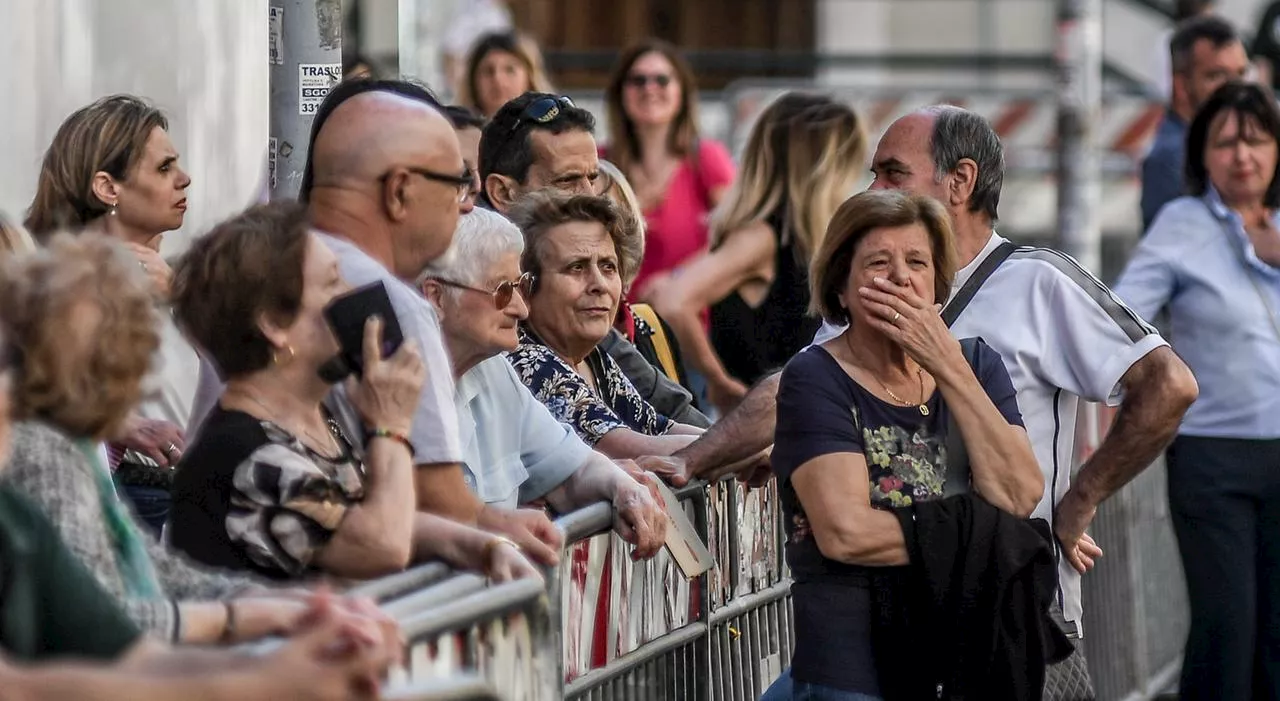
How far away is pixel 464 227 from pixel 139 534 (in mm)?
1743

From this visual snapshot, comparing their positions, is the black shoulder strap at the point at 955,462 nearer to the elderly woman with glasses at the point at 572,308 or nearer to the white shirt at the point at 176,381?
the elderly woman with glasses at the point at 572,308

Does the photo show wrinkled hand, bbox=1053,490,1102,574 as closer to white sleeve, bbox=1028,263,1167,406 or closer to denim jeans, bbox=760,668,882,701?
white sleeve, bbox=1028,263,1167,406

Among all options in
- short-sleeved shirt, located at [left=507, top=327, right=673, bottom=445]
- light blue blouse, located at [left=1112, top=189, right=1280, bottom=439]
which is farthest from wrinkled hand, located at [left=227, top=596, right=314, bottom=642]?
light blue blouse, located at [left=1112, top=189, right=1280, bottom=439]

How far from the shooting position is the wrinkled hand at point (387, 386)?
4.05 metres

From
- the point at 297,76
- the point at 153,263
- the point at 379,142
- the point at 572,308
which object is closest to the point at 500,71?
the point at 153,263

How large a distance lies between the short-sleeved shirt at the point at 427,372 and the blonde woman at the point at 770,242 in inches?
128

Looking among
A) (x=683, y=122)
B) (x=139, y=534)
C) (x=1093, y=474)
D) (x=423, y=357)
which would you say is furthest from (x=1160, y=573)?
(x=139, y=534)

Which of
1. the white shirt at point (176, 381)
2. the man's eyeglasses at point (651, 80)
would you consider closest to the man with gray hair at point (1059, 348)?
→ the white shirt at point (176, 381)

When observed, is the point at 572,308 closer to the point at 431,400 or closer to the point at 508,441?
the point at 508,441

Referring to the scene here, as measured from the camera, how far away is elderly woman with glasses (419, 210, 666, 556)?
4938 millimetres

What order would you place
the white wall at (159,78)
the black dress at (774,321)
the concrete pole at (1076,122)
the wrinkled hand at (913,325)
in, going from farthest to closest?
the concrete pole at (1076,122) < the white wall at (159,78) < the black dress at (774,321) < the wrinkled hand at (913,325)

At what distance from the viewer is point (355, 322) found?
161 inches

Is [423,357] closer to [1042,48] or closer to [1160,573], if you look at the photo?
[1160,573]

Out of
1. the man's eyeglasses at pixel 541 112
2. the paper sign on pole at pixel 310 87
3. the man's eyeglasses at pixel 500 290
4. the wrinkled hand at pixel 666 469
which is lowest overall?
the wrinkled hand at pixel 666 469
